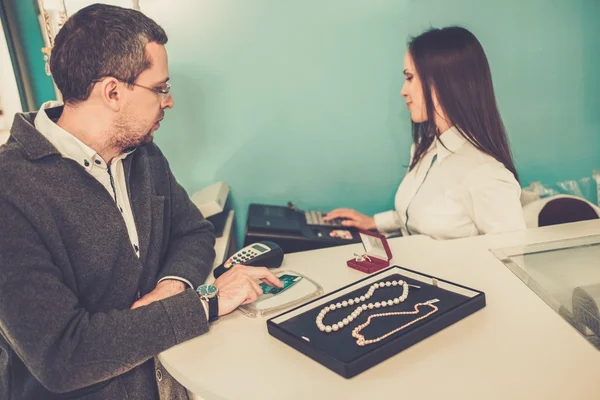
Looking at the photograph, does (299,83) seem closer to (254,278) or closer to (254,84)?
(254,84)

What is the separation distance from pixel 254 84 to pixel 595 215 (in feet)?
4.35

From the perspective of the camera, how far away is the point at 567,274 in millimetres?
1293

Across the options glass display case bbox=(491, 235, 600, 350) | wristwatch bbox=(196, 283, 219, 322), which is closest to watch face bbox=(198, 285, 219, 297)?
wristwatch bbox=(196, 283, 219, 322)

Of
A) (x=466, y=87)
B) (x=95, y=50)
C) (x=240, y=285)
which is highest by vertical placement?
(x=95, y=50)

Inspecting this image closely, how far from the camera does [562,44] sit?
228cm

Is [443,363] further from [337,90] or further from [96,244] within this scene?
[337,90]

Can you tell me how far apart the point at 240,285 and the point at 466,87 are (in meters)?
1.04

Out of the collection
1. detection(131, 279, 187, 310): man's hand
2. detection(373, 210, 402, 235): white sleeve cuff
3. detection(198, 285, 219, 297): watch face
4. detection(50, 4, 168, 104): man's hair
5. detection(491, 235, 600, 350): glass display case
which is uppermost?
detection(50, 4, 168, 104): man's hair

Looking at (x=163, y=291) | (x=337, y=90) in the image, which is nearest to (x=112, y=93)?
(x=163, y=291)

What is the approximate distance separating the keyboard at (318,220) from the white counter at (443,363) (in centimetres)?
82

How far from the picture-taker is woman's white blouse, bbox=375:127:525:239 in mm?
1688

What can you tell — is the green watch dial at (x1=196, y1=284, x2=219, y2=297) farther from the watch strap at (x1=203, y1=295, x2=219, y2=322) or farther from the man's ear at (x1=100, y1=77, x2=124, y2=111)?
the man's ear at (x1=100, y1=77, x2=124, y2=111)

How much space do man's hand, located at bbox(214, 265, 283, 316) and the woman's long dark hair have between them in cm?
89

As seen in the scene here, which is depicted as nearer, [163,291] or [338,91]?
[163,291]
